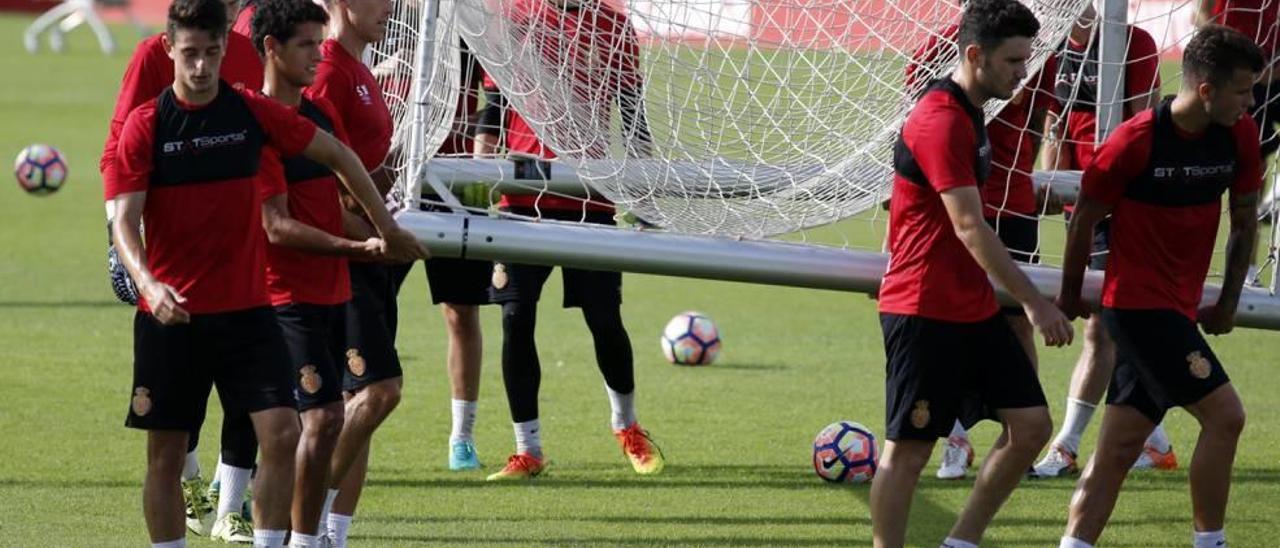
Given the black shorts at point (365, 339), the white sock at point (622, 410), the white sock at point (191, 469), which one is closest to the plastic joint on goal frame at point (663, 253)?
the black shorts at point (365, 339)

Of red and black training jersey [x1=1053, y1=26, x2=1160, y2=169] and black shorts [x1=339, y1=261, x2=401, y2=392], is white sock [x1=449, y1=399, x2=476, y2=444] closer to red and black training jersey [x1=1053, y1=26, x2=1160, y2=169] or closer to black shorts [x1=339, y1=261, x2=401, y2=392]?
black shorts [x1=339, y1=261, x2=401, y2=392]

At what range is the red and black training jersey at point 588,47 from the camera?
7.27m

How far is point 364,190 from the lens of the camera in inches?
237

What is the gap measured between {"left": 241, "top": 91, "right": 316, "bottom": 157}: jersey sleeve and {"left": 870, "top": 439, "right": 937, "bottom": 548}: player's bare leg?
206 cm

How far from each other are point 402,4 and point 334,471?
223 cm

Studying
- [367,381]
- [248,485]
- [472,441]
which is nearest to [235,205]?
[367,381]

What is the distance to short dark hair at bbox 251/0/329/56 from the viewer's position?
626 cm

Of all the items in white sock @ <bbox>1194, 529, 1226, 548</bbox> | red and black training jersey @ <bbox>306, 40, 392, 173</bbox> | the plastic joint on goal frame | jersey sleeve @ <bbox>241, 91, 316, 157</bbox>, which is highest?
red and black training jersey @ <bbox>306, 40, 392, 173</bbox>

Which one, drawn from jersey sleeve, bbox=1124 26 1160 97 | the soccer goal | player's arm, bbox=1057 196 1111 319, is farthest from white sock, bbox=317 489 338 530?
jersey sleeve, bbox=1124 26 1160 97

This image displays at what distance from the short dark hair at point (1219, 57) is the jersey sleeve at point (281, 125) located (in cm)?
276

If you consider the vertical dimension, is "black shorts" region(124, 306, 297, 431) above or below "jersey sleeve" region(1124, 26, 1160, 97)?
below

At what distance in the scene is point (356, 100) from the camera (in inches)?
268

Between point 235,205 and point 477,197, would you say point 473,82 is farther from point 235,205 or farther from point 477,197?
point 235,205

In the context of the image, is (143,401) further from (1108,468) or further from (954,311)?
(1108,468)
